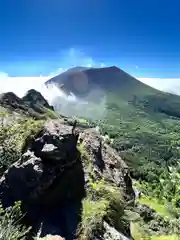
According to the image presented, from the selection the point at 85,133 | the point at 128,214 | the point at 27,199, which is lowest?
the point at 128,214

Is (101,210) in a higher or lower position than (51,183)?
lower

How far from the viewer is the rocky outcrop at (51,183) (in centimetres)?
1628

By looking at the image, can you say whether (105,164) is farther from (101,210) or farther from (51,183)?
(101,210)

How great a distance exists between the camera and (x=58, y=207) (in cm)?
1748

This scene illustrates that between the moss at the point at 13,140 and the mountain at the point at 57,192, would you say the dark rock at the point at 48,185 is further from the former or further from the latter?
the moss at the point at 13,140

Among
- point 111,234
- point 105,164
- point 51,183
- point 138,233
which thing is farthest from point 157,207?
point 111,234

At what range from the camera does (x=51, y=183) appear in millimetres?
17656

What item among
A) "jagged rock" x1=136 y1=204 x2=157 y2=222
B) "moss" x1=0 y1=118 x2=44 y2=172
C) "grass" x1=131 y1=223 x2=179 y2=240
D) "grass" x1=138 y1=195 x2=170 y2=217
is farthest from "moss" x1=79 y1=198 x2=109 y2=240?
"grass" x1=138 y1=195 x2=170 y2=217

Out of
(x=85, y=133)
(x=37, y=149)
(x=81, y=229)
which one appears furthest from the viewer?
(x=85, y=133)

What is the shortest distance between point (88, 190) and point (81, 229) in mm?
3395

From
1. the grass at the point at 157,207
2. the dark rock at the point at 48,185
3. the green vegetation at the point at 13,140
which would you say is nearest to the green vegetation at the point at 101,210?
the dark rock at the point at 48,185

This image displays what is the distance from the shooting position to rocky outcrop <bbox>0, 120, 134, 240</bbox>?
641 inches

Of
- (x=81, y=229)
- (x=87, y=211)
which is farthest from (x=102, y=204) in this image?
(x=81, y=229)

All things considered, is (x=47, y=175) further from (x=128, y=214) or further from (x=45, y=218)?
(x=128, y=214)
